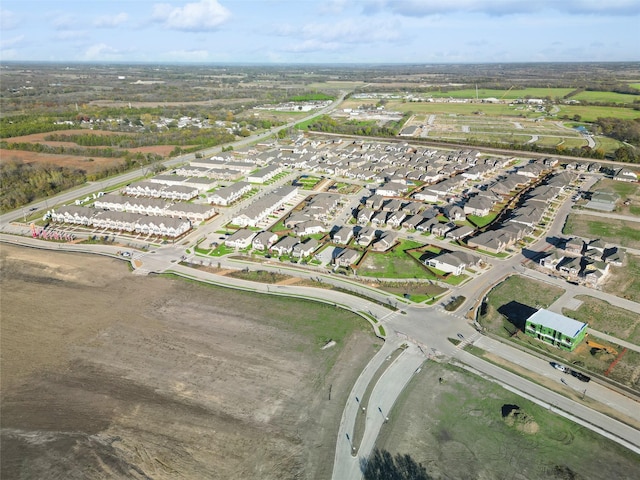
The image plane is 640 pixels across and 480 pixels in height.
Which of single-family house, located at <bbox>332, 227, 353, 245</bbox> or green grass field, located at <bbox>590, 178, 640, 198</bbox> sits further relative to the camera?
green grass field, located at <bbox>590, 178, 640, 198</bbox>

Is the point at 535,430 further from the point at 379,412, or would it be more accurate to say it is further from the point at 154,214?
the point at 154,214

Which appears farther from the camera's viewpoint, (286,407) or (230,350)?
(230,350)

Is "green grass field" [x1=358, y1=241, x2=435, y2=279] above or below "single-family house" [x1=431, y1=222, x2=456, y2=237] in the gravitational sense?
below

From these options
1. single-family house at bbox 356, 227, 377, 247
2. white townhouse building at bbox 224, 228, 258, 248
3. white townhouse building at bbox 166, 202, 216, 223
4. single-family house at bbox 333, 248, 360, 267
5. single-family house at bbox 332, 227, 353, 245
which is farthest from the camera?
white townhouse building at bbox 166, 202, 216, 223

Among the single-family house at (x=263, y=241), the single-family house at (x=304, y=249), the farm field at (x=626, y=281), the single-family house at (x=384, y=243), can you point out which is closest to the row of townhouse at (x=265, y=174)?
the single-family house at (x=263, y=241)

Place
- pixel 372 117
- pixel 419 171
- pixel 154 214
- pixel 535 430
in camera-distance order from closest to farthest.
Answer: pixel 535 430 → pixel 154 214 → pixel 419 171 → pixel 372 117

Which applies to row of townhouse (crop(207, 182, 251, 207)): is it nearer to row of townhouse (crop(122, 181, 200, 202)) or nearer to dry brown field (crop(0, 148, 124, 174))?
row of townhouse (crop(122, 181, 200, 202))

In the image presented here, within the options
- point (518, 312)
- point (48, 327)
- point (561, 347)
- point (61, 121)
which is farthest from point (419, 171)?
point (61, 121)

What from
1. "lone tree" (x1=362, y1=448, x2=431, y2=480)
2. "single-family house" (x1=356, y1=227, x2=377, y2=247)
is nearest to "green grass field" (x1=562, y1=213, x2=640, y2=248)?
"single-family house" (x1=356, y1=227, x2=377, y2=247)
